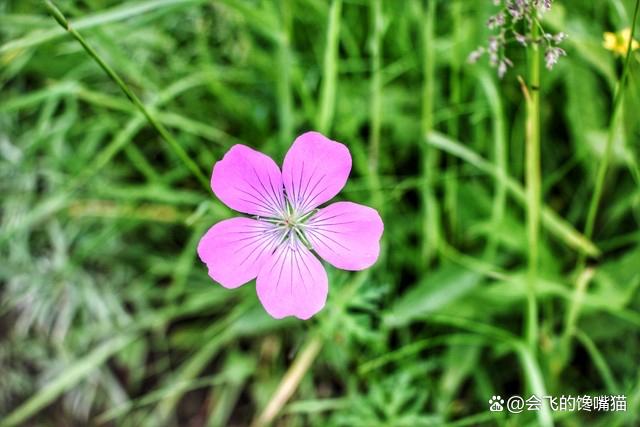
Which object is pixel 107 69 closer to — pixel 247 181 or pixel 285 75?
pixel 247 181

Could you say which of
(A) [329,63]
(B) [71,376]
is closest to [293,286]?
(A) [329,63]

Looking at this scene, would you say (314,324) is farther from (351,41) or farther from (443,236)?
(351,41)

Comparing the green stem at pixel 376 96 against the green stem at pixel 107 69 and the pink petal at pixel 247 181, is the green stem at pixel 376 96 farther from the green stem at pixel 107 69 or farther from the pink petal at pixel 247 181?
the green stem at pixel 107 69

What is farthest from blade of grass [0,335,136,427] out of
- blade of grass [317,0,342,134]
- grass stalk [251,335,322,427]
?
blade of grass [317,0,342,134]

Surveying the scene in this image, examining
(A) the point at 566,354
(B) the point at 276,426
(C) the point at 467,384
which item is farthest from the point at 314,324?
(A) the point at 566,354

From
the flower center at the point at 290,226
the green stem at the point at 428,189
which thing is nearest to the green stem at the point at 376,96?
the green stem at the point at 428,189
